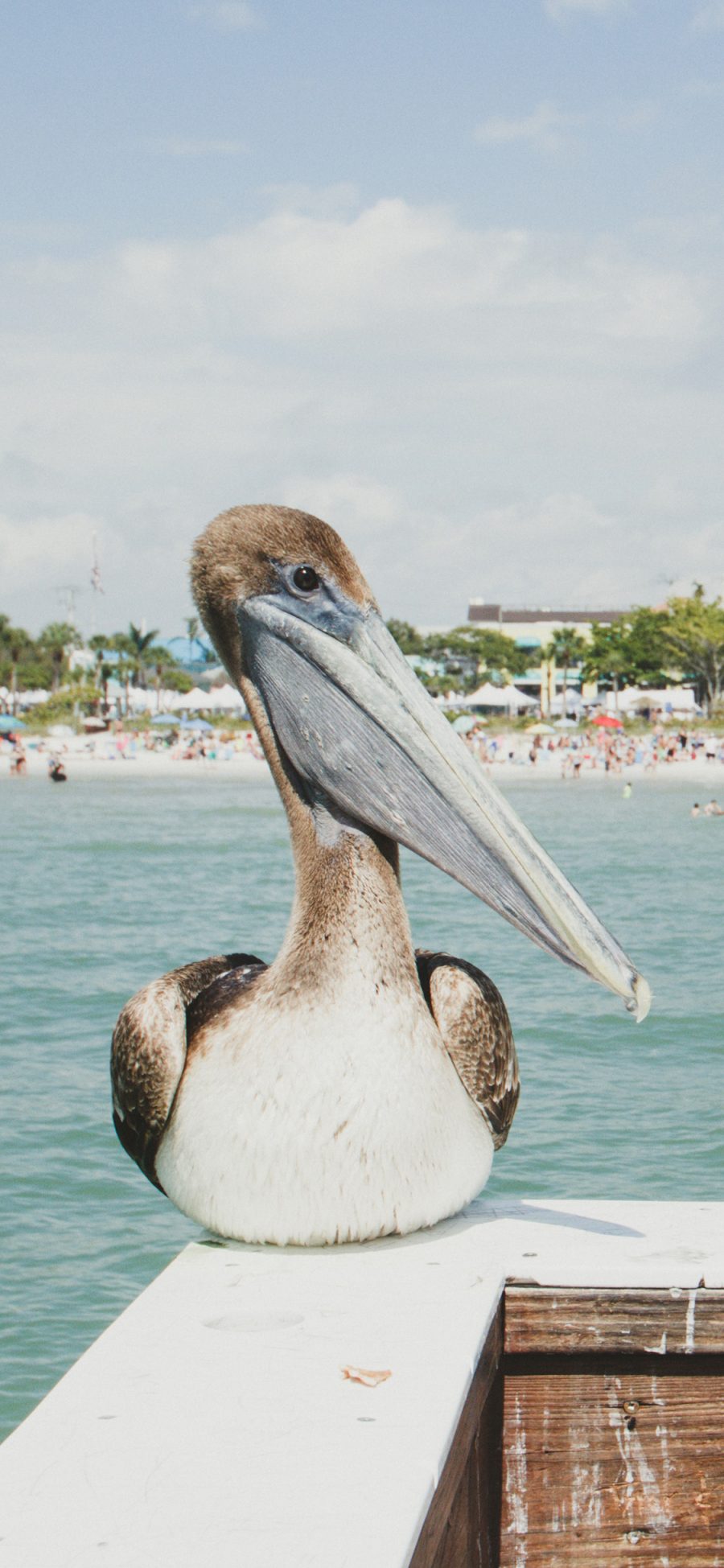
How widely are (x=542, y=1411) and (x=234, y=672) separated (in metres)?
1.51

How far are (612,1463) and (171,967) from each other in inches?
460

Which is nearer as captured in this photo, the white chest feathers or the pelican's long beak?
the pelican's long beak

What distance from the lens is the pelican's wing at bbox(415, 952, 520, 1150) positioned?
116 inches

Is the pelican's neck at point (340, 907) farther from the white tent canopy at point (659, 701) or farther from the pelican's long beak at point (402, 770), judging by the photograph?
the white tent canopy at point (659, 701)

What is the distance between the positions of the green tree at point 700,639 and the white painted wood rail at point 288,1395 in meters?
70.2

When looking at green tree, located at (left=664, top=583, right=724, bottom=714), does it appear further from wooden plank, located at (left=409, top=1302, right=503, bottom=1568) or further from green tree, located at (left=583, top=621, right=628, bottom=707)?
wooden plank, located at (left=409, top=1302, right=503, bottom=1568)

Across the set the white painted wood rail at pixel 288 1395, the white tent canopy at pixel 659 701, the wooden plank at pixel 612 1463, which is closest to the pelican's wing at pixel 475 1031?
the white painted wood rail at pixel 288 1395

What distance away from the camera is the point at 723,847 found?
28516 millimetres

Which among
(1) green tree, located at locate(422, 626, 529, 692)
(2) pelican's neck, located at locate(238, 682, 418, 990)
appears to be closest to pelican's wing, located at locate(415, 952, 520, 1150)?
(2) pelican's neck, located at locate(238, 682, 418, 990)

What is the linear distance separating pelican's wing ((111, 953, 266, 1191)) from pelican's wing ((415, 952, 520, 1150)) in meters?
0.50

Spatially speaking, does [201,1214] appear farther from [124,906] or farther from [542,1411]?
[124,906]

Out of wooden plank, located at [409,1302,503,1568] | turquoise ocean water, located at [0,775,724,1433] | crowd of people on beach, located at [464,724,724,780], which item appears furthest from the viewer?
crowd of people on beach, located at [464,724,724,780]

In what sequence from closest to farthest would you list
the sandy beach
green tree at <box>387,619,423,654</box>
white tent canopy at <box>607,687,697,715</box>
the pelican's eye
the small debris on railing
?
the small debris on railing
the pelican's eye
the sandy beach
white tent canopy at <box>607,687,697,715</box>
green tree at <box>387,619,423,654</box>

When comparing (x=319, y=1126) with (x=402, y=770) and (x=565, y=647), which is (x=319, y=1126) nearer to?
(x=402, y=770)
